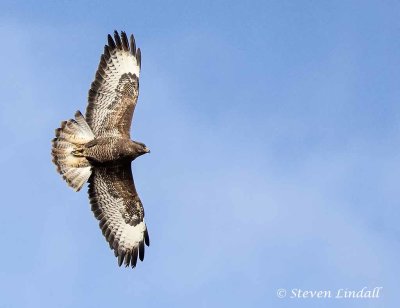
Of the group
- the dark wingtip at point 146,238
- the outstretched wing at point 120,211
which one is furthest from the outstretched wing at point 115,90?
the dark wingtip at point 146,238

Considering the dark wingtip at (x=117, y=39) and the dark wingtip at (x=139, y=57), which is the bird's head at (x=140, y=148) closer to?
the dark wingtip at (x=139, y=57)

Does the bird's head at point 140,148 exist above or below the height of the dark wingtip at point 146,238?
above

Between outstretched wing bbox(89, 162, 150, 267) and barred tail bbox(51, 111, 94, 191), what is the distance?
334mm

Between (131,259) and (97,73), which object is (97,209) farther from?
(97,73)

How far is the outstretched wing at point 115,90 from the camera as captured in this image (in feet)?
40.6

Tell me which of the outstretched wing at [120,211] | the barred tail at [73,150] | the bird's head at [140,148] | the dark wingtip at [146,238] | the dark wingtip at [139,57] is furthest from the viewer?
the dark wingtip at [139,57]

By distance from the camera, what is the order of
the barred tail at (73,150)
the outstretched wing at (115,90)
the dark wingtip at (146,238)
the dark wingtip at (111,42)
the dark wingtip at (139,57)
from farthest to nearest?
1. the dark wingtip at (139,57)
2. the dark wingtip at (111,42)
3. the dark wingtip at (146,238)
4. the outstretched wing at (115,90)
5. the barred tail at (73,150)

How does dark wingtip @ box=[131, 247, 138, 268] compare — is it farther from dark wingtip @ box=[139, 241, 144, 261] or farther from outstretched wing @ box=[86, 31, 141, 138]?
outstretched wing @ box=[86, 31, 141, 138]

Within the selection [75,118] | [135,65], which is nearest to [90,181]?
[75,118]

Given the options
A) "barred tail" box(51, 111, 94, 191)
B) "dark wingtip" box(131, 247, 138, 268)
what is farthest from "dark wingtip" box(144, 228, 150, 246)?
"barred tail" box(51, 111, 94, 191)

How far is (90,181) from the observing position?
12773mm

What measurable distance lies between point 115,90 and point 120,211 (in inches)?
91.7

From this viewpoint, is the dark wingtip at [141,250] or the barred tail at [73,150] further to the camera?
the dark wingtip at [141,250]

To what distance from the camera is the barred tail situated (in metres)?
12.2
